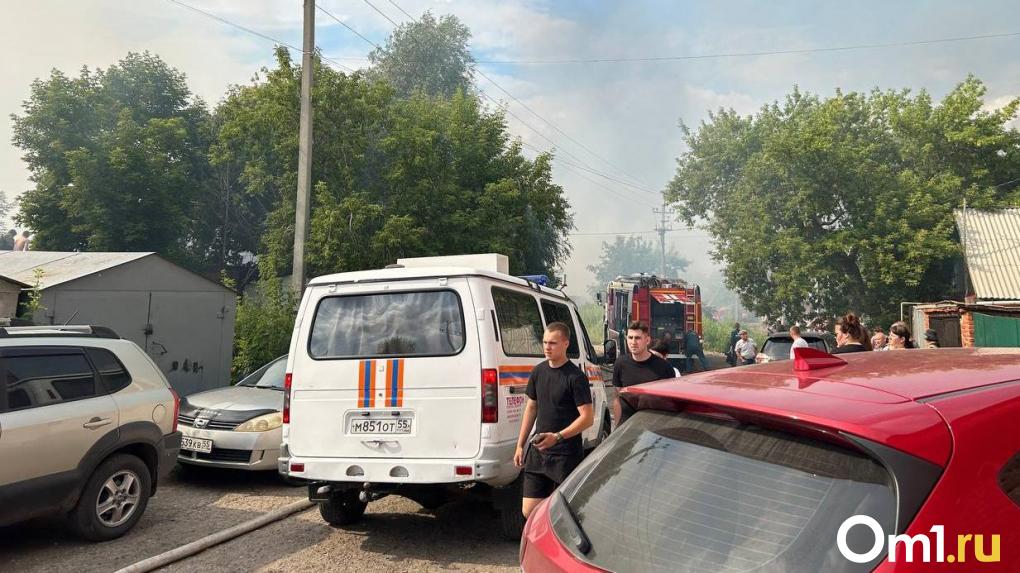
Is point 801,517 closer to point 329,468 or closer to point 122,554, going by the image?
point 329,468

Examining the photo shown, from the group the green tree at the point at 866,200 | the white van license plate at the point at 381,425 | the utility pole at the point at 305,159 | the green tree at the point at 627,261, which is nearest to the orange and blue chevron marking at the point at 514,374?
the white van license plate at the point at 381,425

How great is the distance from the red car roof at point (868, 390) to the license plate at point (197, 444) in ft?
20.6

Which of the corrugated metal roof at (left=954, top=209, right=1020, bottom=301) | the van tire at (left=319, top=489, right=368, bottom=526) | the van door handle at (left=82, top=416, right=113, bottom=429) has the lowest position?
the van tire at (left=319, top=489, right=368, bottom=526)

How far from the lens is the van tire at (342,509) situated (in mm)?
5828

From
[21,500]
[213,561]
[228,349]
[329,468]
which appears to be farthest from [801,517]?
[228,349]

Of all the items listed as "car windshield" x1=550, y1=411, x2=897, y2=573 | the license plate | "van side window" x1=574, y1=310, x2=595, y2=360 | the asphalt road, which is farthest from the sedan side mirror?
"car windshield" x1=550, y1=411, x2=897, y2=573

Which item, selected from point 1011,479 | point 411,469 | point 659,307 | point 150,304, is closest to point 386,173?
point 150,304

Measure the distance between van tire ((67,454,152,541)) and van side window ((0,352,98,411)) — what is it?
25.3 inches

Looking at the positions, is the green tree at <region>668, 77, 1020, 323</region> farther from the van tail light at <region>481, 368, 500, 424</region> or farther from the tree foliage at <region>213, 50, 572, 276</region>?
the van tail light at <region>481, 368, 500, 424</region>

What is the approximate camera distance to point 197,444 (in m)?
7.38

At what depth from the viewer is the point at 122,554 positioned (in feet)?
17.2

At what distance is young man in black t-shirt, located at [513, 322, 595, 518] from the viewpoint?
4.44 metres

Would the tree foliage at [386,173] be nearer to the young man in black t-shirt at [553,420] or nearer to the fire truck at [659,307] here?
the fire truck at [659,307]

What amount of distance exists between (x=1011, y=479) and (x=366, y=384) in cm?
445
